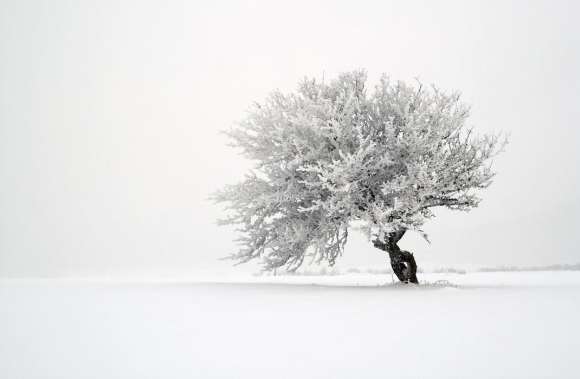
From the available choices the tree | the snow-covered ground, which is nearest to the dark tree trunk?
Result: the tree

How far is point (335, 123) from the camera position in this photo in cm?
1512

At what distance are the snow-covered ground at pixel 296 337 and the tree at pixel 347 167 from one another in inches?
160

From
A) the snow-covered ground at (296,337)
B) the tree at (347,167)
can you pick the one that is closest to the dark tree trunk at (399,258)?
the tree at (347,167)

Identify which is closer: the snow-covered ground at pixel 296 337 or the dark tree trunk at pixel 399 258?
the snow-covered ground at pixel 296 337

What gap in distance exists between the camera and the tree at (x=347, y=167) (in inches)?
592

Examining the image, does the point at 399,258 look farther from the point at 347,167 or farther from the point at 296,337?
the point at 296,337

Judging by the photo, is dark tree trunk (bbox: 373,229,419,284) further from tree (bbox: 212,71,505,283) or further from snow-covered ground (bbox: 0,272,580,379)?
snow-covered ground (bbox: 0,272,580,379)

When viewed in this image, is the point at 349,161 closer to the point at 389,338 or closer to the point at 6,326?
the point at 389,338

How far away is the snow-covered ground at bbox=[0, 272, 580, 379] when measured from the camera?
5531mm

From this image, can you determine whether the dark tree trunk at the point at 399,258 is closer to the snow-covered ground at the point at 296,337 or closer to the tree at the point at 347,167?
the tree at the point at 347,167

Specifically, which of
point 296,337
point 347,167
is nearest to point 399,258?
point 347,167

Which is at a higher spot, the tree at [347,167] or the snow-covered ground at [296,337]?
the tree at [347,167]

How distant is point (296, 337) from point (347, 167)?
7908 millimetres

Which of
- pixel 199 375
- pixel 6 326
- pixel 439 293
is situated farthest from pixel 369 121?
pixel 199 375
